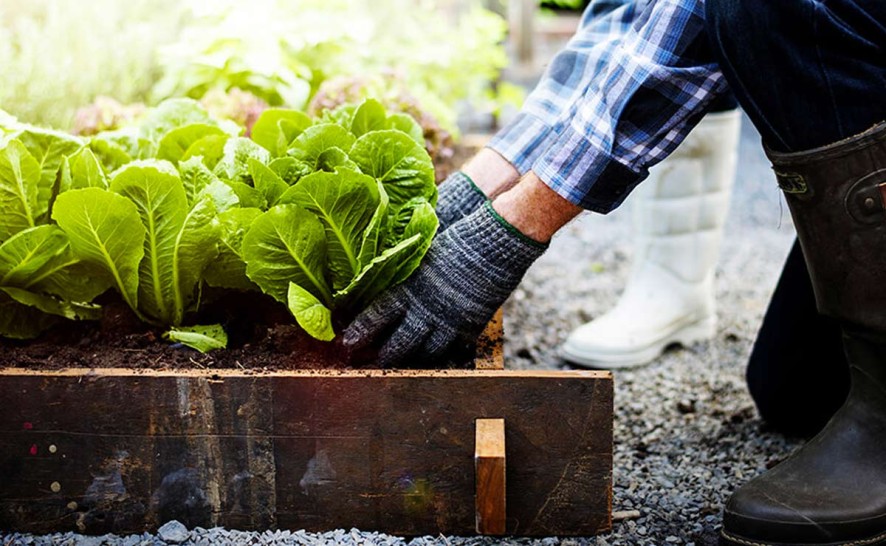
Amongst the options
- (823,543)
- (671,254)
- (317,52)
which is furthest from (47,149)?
(317,52)

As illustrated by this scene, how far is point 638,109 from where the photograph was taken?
4.97ft

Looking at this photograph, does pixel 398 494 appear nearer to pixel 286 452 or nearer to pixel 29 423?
pixel 286 452

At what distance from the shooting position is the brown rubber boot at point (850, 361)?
144 centimetres

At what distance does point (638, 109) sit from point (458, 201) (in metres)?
0.45

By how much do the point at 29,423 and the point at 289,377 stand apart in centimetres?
42

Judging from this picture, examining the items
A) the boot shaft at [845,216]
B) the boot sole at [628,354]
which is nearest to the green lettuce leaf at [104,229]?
the boot shaft at [845,216]

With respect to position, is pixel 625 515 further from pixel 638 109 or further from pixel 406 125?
pixel 406 125

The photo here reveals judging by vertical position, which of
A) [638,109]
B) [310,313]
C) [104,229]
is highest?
[638,109]

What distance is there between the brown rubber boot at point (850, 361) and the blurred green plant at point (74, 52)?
204 cm

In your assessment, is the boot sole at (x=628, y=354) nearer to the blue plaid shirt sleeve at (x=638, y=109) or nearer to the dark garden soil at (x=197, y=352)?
the dark garden soil at (x=197, y=352)

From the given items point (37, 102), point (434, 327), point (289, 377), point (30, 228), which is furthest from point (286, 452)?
point (37, 102)

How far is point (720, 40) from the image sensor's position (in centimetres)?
144

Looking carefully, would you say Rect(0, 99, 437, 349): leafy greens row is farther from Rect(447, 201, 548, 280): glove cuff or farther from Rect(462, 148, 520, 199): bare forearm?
Rect(462, 148, 520, 199): bare forearm

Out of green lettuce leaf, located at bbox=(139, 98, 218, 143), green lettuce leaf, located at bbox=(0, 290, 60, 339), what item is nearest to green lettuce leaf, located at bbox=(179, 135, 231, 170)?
green lettuce leaf, located at bbox=(139, 98, 218, 143)
